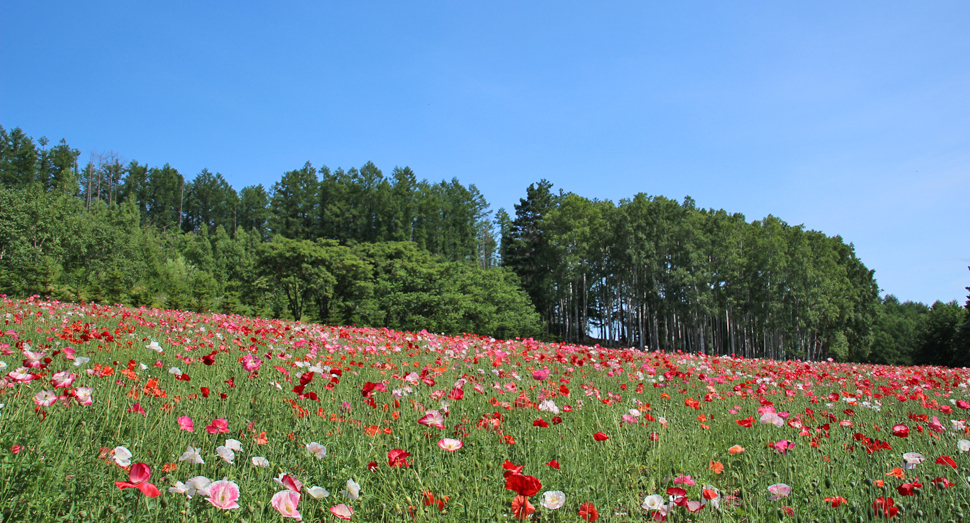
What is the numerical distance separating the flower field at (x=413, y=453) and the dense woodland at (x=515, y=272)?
23.4 m

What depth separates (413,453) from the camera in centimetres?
303

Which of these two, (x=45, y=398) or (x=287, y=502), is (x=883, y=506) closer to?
(x=287, y=502)

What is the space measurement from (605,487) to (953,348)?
55.5 metres

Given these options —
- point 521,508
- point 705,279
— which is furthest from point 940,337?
point 521,508

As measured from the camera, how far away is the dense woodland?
28562 mm

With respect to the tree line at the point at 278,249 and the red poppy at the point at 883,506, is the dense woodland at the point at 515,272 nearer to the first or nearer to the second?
the tree line at the point at 278,249

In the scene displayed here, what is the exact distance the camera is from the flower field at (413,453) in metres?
2.10

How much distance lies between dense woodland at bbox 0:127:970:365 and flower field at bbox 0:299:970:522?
23.4m

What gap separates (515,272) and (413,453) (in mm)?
38181

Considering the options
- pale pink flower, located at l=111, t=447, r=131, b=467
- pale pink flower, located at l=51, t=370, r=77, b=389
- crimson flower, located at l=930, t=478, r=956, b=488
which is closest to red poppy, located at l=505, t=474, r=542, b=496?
pale pink flower, located at l=111, t=447, r=131, b=467

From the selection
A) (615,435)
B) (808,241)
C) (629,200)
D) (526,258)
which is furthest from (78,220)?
(808,241)

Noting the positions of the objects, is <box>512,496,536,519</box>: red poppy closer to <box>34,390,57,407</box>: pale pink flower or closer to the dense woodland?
<box>34,390,57,407</box>: pale pink flower

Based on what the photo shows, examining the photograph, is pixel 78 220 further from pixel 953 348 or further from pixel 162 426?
pixel 953 348

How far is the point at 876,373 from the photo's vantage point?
8.84m
